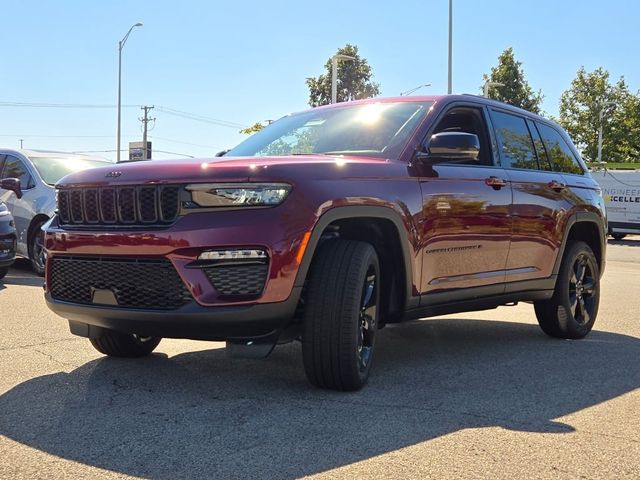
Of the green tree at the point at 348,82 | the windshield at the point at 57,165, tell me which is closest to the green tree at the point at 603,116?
the green tree at the point at 348,82

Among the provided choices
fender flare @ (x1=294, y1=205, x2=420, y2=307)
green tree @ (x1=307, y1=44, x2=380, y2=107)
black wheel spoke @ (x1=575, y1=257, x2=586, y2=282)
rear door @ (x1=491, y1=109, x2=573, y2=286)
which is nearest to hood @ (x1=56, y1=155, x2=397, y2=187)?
fender flare @ (x1=294, y1=205, x2=420, y2=307)

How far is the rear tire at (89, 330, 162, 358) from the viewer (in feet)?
15.3

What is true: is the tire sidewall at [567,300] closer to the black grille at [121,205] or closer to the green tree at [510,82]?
the black grille at [121,205]

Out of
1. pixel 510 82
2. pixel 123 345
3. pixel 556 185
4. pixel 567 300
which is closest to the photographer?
pixel 123 345

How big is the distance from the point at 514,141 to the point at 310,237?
8.79ft

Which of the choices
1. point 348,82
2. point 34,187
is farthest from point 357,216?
point 348,82

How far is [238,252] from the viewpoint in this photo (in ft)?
11.6

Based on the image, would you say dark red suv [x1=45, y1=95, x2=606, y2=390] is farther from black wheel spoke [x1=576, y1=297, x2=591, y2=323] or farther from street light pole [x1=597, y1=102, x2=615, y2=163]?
street light pole [x1=597, y1=102, x2=615, y2=163]

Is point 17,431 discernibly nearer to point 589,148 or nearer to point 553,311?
point 553,311

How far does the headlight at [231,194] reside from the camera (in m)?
3.58

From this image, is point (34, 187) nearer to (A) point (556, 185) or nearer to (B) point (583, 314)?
(A) point (556, 185)

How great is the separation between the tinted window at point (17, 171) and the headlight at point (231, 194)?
711 cm

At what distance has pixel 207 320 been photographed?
140 inches

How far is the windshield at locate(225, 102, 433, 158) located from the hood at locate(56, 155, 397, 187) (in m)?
0.56
